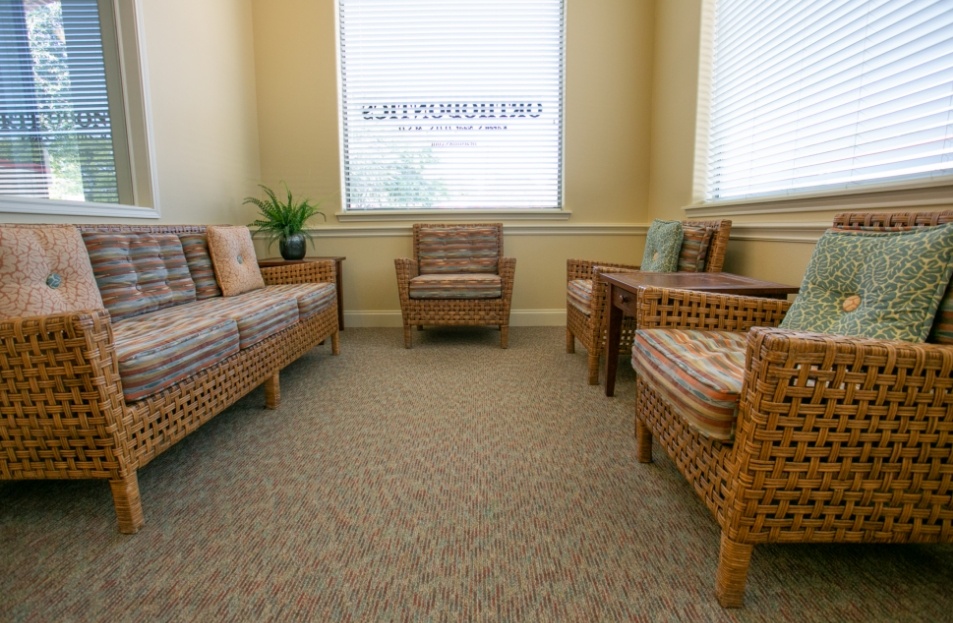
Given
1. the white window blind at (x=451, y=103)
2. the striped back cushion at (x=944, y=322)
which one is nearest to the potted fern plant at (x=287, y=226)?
the white window blind at (x=451, y=103)

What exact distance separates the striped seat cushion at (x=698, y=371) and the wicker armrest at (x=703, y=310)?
5cm

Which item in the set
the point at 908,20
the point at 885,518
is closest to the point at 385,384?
the point at 885,518

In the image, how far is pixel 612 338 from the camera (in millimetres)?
2191

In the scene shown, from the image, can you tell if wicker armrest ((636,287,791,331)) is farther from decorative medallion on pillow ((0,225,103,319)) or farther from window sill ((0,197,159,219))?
window sill ((0,197,159,219))

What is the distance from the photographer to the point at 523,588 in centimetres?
107

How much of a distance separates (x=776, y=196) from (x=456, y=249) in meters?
2.04

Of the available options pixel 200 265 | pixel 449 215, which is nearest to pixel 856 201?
pixel 449 215

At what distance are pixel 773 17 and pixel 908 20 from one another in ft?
2.82

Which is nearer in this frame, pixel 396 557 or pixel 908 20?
pixel 396 557

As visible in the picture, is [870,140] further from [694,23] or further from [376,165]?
[376,165]

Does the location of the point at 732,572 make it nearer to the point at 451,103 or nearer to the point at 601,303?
the point at 601,303

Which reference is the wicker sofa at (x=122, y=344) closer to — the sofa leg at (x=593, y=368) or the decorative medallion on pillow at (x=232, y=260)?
the decorative medallion on pillow at (x=232, y=260)

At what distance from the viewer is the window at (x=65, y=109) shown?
203 centimetres

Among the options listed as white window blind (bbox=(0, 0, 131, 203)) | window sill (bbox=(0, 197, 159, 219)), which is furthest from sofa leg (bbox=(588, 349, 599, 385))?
white window blind (bbox=(0, 0, 131, 203))
